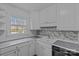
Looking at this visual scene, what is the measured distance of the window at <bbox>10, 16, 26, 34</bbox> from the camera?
2286mm

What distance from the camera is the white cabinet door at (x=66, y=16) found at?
1.43 meters

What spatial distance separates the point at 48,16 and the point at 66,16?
73 cm

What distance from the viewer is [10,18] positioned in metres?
2.17

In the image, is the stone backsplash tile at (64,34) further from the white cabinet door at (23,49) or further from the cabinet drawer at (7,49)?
the cabinet drawer at (7,49)

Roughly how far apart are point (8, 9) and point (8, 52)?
1405 mm

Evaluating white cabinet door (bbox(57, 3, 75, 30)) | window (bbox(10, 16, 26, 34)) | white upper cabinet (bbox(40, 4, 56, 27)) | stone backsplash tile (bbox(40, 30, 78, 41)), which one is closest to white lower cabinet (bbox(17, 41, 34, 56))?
window (bbox(10, 16, 26, 34))

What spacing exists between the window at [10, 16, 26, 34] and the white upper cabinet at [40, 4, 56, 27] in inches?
33.0

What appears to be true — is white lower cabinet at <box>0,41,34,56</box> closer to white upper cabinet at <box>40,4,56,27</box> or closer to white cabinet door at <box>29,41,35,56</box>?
white cabinet door at <box>29,41,35,56</box>

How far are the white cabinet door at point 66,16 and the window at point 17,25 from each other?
5.07 ft

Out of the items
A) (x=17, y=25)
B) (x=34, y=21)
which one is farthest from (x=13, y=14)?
(x=34, y=21)

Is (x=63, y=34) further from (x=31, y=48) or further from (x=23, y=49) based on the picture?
(x=23, y=49)

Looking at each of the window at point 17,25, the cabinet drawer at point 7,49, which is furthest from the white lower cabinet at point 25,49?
the window at point 17,25

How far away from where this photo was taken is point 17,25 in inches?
98.7

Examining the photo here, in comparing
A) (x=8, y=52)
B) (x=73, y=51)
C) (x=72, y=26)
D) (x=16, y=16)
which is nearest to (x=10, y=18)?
(x=16, y=16)
